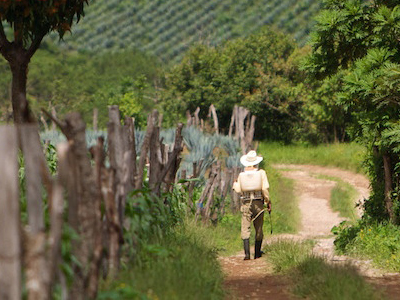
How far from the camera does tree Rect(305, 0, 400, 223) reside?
8.69 m

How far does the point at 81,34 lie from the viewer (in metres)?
94.8

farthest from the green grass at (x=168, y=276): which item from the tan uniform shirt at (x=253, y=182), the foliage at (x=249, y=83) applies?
the foliage at (x=249, y=83)

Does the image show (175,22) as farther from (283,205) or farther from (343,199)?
(283,205)

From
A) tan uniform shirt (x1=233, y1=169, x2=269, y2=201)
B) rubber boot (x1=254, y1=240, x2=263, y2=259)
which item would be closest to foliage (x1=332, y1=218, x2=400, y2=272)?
rubber boot (x1=254, y1=240, x2=263, y2=259)

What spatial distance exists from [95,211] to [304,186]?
1760 cm

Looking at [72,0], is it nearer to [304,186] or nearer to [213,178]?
[213,178]

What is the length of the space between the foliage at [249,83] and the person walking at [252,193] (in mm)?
21457

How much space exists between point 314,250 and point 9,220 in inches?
308

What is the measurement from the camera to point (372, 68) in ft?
29.3

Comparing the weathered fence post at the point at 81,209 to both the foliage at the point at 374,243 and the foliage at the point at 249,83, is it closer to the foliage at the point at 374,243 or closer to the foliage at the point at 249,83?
the foliage at the point at 374,243

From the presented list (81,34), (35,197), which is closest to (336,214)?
(35,197)

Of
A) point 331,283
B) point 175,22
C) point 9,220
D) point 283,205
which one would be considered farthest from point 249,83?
point 175,22

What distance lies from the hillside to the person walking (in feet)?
228

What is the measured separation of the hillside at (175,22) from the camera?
3260 inches
